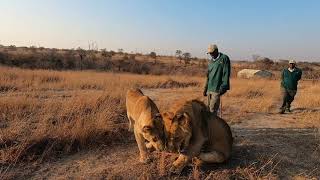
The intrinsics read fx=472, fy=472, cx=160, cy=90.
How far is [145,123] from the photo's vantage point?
265 inches

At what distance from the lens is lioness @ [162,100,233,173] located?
627cm

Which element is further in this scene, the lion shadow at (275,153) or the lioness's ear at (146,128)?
the lion shadow at (275,153)

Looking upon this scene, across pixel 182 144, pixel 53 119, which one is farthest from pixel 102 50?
pixel 182 144

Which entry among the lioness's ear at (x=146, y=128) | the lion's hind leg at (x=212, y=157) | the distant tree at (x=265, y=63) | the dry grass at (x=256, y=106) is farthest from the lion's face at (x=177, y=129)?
the distant tree at (x=265, y=63)

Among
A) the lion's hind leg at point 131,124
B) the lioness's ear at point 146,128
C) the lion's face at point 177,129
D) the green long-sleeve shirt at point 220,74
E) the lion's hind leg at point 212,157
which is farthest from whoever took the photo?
the green long-sleeve shirt at point 220,74

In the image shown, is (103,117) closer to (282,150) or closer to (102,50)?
(282,150)

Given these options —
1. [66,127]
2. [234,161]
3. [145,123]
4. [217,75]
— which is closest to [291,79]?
[217,75]

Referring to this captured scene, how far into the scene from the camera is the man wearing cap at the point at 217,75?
31.1 ft

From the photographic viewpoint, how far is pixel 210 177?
692 centimetres

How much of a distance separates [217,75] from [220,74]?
0.07 meters

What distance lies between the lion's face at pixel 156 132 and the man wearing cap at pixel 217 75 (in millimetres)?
3247

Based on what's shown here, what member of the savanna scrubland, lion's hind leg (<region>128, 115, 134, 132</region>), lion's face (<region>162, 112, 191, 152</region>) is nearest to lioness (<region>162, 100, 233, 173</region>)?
lion's face (<region>162, 112, 191, 152</region>)

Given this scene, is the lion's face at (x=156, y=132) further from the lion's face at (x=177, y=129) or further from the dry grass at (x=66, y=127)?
the dry grass at (x=66, y=127)

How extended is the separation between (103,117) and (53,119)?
4.28 feet
